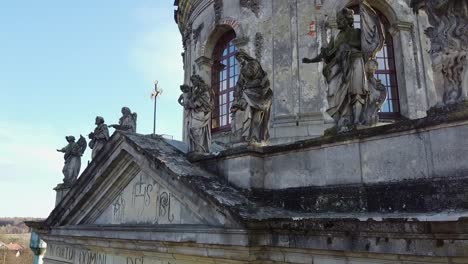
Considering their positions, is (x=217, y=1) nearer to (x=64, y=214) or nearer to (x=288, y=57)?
(x=288, y=57)

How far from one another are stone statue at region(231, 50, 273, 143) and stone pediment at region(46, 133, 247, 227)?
3.70 ft

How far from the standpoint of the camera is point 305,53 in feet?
41.1

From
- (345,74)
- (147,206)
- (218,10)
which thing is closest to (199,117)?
(147,206)

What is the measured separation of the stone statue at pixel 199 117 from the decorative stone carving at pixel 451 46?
14.6ft

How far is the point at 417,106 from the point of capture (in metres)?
12.0

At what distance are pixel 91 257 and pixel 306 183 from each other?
6.10 m

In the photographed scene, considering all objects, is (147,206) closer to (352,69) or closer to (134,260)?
(134,260)

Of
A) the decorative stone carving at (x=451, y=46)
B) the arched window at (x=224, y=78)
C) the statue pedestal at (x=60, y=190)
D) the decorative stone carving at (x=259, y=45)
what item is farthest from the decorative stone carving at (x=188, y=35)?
the decorative stone carving at (x=451, y=46)

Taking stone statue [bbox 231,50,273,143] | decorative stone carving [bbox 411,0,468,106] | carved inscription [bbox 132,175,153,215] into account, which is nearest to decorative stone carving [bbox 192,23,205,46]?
stone statue [bbox 231,50,273,143]

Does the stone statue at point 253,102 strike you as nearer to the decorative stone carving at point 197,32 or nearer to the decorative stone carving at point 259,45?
the decorative stone carving at point 259,45

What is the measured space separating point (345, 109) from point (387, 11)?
782 cm

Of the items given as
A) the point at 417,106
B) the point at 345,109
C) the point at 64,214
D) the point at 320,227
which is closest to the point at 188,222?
the point at 320,227

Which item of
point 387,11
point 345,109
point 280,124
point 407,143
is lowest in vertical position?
point 407,143

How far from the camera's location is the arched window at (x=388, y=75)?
1241cm
